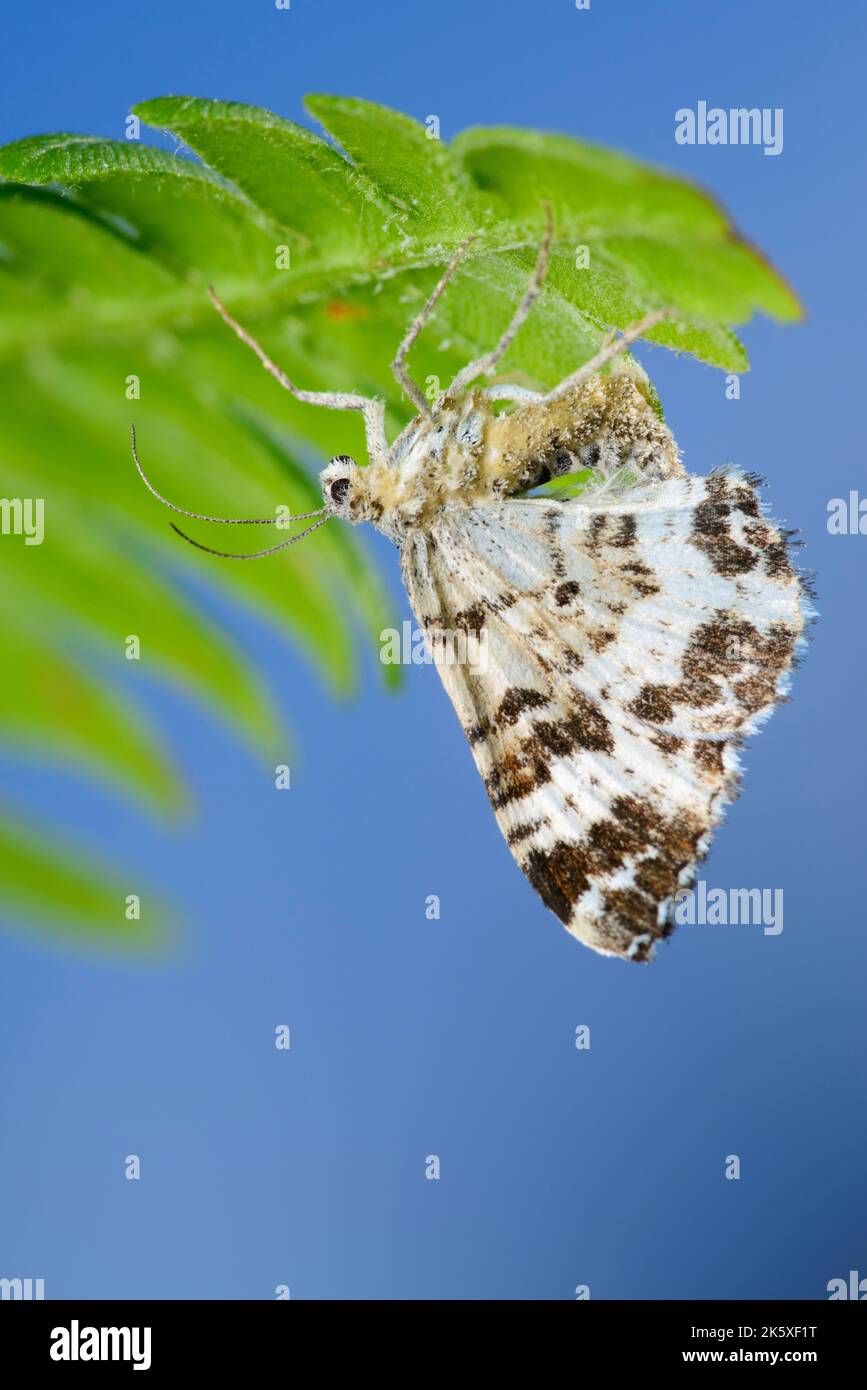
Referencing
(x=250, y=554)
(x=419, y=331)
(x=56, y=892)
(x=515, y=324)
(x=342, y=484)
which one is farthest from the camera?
(x=250, y=554)

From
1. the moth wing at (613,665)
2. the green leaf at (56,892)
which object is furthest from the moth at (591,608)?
the green leaf at (56,892)

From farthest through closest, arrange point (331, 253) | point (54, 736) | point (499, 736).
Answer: point (499, 736), point (331, 253), point (54, 736)

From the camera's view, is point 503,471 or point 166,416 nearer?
point 166,416

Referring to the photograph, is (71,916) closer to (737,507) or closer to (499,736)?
(499,736)

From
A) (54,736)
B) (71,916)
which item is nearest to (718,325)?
(54,736)

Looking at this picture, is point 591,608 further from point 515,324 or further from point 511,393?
point 515,324

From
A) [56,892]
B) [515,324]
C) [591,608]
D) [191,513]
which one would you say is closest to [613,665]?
[591,608]
